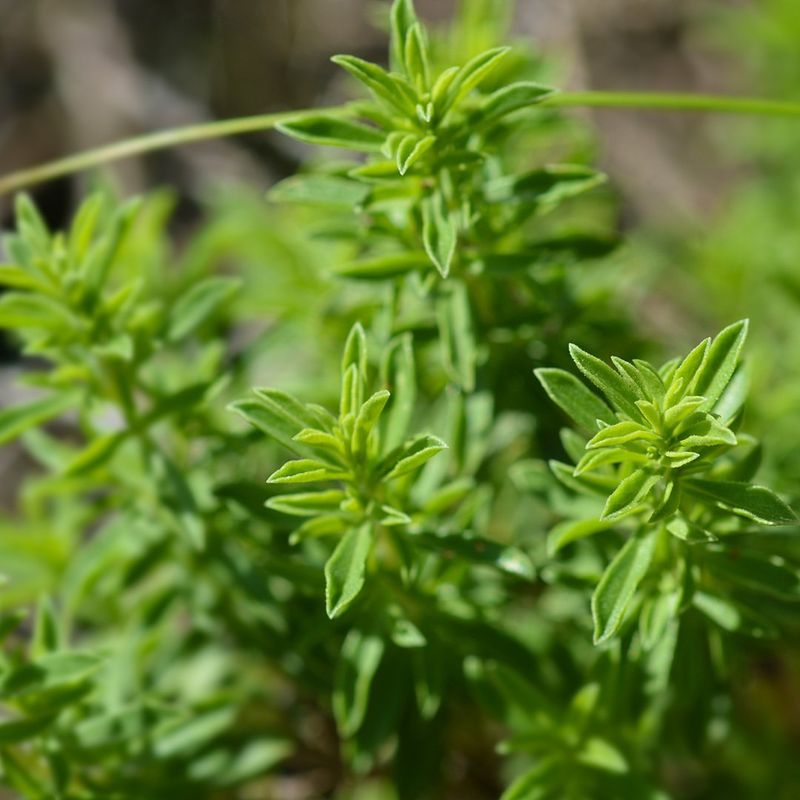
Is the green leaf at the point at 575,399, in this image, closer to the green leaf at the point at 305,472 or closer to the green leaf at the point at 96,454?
the green leaf at the point at 305,472

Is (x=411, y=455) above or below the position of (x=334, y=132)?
below

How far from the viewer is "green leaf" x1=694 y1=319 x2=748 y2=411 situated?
1585 mm

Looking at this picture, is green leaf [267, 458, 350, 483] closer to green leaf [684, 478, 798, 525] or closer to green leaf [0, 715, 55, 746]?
green leaf [684, 478, 798, 525]

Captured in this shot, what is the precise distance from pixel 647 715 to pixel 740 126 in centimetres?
305

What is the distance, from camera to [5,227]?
4.39 m

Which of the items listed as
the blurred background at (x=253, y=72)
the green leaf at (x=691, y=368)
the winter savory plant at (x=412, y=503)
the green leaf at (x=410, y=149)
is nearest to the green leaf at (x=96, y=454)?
the winter savory plant at (x=412, y=503)

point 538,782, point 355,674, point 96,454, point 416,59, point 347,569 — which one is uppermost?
point 416,59

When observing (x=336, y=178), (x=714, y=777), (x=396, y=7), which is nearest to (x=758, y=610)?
(x=714, y=777)

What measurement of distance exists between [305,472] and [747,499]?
0.67 metres

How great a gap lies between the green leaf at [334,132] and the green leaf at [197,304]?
417 millimetres

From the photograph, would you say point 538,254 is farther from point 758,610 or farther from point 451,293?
point 758,610

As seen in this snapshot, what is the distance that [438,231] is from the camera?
1839 millimetres

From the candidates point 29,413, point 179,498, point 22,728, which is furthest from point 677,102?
point 22,728

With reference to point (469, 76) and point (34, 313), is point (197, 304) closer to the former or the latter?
point (34, 313)
